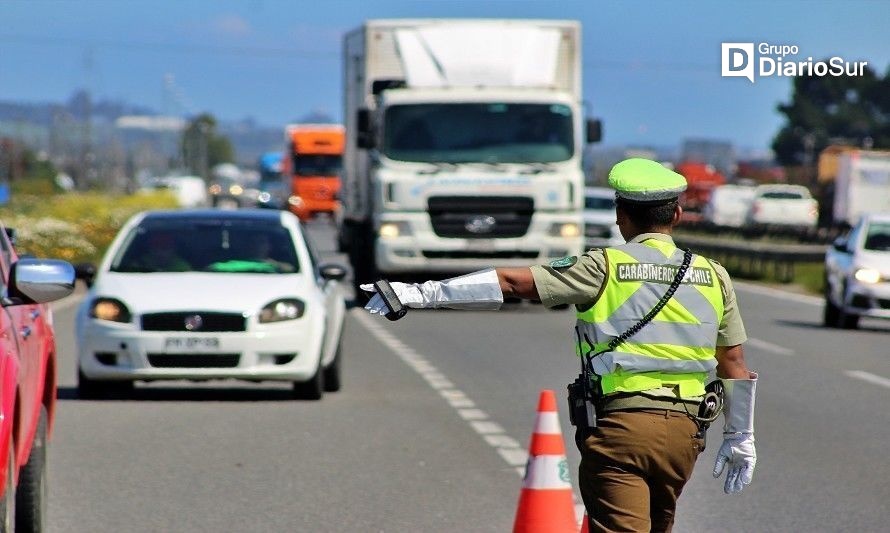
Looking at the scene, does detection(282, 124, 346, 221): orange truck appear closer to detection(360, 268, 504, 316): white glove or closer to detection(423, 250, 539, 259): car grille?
detection(423, 250, 539, 259): car grille

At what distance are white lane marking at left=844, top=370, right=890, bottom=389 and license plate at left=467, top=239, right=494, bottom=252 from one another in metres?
8.44

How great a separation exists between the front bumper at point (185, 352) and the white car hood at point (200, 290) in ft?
0.67

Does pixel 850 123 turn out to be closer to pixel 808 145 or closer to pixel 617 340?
pixel 808 145

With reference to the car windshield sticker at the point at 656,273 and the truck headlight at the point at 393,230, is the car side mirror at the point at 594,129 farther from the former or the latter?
the car windshield sticker at the point at 656,273

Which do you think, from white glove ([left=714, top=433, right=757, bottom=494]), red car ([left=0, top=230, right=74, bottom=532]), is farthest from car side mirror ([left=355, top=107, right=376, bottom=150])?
white glove ([left=714, top=433, right=757, bottom=494])

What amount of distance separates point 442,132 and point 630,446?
2016 centimetres

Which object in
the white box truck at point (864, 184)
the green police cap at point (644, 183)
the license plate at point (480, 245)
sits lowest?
the white box truck at point (864, 184)

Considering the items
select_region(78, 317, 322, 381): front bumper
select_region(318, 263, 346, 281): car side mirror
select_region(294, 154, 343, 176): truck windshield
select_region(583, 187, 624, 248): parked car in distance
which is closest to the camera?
select_region(78, 317, 322, 381): front bumper

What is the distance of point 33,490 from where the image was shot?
7.82 metres

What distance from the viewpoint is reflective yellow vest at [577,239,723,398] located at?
5.46m

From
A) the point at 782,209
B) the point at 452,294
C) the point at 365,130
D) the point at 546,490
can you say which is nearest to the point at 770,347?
the point at 365,130

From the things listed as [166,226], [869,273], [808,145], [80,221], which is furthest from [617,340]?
[808,145]

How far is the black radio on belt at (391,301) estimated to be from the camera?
17.1 ft

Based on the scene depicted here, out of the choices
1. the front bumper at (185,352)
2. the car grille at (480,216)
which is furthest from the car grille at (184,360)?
the car grille at (480,216)
